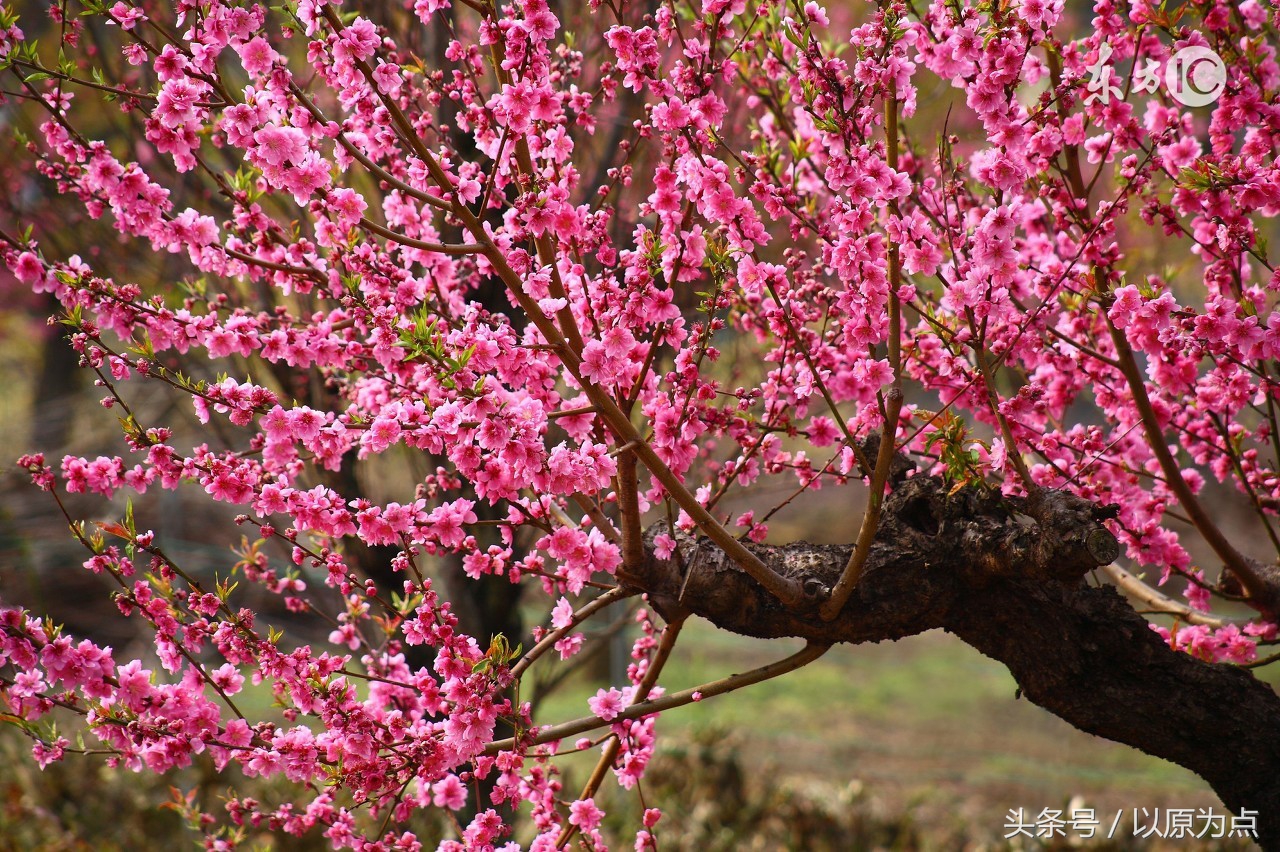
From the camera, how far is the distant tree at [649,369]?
7.02ft

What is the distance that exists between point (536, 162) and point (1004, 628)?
1.68m

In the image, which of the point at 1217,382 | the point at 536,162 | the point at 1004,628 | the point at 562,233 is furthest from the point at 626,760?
the point at 1217,382

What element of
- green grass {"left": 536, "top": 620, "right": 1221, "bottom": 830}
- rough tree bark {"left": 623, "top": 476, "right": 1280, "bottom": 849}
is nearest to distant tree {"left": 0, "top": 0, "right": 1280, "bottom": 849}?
rough tree bark {"left": 623, "top": 476, "right": 1280, "bottom": 849}

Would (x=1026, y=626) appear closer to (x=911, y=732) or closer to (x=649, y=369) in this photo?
(x=649, y=369)

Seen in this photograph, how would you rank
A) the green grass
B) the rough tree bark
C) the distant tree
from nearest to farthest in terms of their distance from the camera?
1. the distant tree
2. the rough tree bark
3. the green grass

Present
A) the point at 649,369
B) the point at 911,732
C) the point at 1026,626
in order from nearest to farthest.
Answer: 1. the point at 1026,626
2. the point at 649,369
3. the point at 911,732

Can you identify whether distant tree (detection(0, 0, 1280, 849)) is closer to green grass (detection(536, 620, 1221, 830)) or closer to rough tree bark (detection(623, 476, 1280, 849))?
rough tree bark (detection(623, 476, 1280, 849))

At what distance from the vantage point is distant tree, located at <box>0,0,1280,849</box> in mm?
2141

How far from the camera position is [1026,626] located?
8.03 feet

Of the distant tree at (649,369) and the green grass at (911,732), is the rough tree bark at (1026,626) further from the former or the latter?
the green grass at (911,732)

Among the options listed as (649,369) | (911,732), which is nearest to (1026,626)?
(649,369)

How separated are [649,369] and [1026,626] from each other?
108 cm

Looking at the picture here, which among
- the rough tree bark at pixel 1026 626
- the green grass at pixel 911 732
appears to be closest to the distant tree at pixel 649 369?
the rough tree bark at pixel 1026 626

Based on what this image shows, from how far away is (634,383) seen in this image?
7.75 feet
